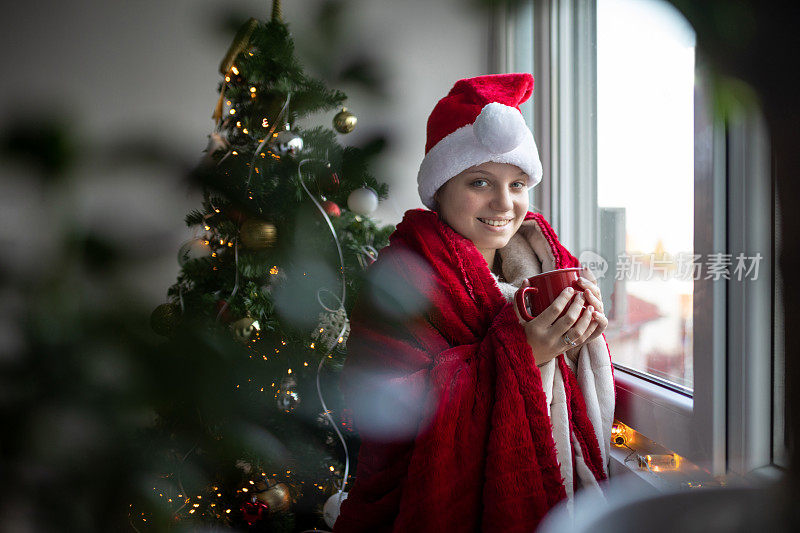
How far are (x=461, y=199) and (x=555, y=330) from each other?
272 millimetres

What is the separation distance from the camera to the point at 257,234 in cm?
86

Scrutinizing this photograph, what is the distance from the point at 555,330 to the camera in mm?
737

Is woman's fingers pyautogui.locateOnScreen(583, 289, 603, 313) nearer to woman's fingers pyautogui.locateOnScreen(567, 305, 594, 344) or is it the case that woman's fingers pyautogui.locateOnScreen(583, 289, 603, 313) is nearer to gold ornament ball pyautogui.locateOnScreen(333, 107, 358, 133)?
woman's fingers pyautogui.locateOnScreen(567, 305, 594, 344)

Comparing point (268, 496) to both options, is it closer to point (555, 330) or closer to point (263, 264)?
point (263, 264)

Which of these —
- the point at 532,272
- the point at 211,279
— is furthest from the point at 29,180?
the point at 211,279

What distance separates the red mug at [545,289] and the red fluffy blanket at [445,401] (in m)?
0.03

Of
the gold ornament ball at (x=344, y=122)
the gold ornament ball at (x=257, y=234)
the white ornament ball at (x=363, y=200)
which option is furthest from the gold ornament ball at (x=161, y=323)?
the white ornament ball at (x=363, y=200)

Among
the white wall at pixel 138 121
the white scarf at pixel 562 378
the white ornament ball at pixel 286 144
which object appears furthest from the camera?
the white ornament ball at pixel 286 144

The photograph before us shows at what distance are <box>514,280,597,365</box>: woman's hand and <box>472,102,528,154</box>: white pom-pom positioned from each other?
227 millimetres

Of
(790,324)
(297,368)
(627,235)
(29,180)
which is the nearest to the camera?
(790,324)

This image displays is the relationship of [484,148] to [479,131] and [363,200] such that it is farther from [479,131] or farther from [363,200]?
[363,200]

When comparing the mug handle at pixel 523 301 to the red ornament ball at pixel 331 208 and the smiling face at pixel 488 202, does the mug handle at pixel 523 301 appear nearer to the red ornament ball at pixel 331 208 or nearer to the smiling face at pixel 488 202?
the smiling face at pixel 488 202

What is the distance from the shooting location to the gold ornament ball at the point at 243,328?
1066 mm

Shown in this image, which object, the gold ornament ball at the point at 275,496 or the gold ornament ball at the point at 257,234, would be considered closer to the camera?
the gold ornament ball at the point at 257,234
